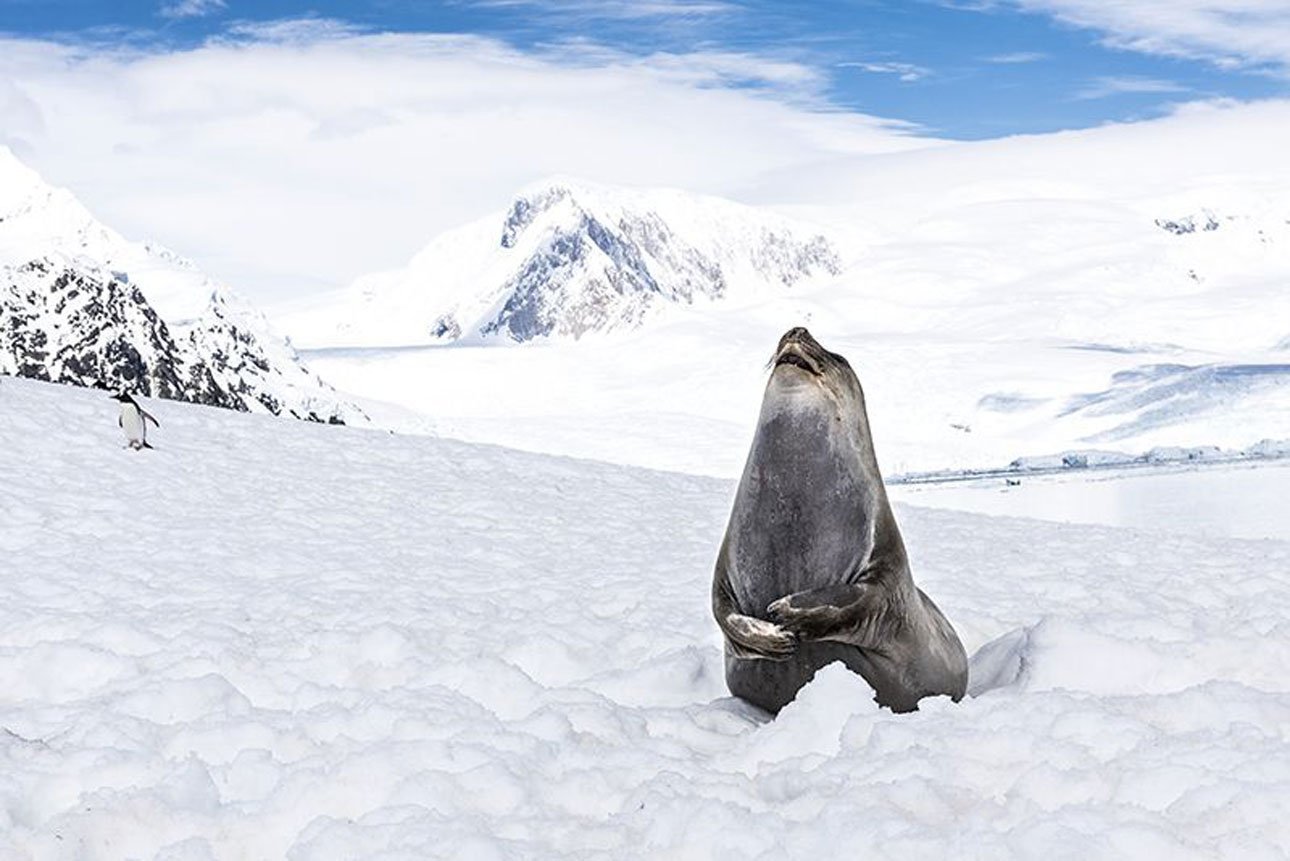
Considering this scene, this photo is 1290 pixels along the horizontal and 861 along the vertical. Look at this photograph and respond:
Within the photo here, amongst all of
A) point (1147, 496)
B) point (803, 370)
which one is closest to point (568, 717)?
point (803, 370)

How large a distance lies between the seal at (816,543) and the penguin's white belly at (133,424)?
→ 1184 cm

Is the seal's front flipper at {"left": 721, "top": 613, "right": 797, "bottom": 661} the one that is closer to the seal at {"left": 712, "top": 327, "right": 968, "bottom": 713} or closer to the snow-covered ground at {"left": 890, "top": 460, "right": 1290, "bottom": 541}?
the seal at {"left": 712, "top": 327, "right": 968, "bottom": 713}

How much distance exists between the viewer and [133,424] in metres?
15.3

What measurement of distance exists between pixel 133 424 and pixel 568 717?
11.6 m

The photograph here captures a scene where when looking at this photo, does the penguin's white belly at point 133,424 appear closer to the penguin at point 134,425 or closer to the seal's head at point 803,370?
the penguin at point 134,425

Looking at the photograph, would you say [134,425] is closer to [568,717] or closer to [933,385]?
[568,717]

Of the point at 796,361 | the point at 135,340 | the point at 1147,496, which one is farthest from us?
the point at 135,340

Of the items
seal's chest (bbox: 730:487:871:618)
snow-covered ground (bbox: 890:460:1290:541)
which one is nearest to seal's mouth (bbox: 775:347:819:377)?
seal's chest (bbox: 730:487:871:618)

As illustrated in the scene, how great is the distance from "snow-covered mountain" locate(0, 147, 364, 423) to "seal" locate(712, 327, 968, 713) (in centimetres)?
10828

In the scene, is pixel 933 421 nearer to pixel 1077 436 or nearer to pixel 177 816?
pixel 1077 436

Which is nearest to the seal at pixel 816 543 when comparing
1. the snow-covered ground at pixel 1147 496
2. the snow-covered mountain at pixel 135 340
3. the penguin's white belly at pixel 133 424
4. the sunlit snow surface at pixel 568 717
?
the sunlit snow surface at pixel 568 717

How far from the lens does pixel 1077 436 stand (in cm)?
11881

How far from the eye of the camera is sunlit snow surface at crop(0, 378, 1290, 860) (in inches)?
150

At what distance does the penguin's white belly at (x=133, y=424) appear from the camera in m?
15.3
